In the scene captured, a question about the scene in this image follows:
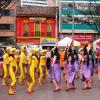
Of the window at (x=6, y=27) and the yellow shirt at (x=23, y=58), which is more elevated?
the yellow shirt at (x=23, y=58)

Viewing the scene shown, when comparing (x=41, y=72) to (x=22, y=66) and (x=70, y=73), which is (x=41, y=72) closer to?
(x=22, y=66)

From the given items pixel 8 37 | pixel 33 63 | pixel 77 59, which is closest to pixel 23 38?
pixel 8 37

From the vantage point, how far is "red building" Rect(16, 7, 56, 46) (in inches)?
2899

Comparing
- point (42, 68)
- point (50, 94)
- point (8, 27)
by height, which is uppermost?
point (42, 68)

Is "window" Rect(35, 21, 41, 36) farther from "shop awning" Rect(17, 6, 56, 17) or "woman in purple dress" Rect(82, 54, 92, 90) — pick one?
"woman in purple dress" Rect(82, 54, 92, 90)

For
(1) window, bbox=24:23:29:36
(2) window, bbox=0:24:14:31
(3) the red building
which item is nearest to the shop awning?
(3) the red building

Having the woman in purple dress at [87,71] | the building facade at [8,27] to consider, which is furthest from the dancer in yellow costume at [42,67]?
the building facade at [8,27]

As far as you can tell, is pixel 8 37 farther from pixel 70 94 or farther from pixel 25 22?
pixel 70 94

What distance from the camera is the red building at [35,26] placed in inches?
2899

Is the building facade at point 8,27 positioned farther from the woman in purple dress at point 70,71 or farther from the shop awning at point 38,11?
the woman in purple dress at point 70,71

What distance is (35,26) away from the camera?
75.0 m

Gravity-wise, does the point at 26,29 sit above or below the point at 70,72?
below

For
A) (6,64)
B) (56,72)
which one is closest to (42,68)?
(6,64)

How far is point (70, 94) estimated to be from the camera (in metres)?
19.6
